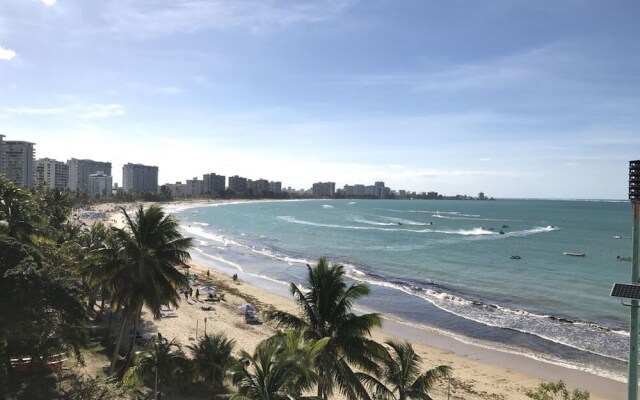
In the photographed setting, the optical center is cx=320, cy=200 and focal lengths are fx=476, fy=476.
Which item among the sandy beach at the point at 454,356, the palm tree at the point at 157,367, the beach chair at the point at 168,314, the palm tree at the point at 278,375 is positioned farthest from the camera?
the beach chair at the point at 168,314

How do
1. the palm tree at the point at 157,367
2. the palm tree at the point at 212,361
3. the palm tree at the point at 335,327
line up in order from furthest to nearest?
the palm tree at the point at 212,361 < the palm tree at the point at 157,367 < the palm tree at the point at 335,327

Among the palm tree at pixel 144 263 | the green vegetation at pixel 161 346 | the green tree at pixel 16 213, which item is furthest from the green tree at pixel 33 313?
the green tree at pixel 16 213

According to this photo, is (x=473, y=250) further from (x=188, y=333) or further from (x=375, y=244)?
(x=188, y=333)

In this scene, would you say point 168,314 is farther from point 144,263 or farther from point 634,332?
point 634,332

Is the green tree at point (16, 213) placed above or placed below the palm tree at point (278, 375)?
above

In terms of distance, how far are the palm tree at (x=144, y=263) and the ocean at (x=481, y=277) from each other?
2223 cm

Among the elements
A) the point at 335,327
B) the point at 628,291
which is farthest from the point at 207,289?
the point at 628,291

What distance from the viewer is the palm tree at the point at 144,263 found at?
54.6 ft

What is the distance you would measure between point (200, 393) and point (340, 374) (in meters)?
7.67

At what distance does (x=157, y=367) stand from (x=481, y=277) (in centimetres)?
4393

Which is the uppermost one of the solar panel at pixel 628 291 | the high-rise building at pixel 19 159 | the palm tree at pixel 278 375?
the high-rise building at pixel 19 159

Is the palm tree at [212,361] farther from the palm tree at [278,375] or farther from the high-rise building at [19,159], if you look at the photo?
the high-rise building at [19,159]

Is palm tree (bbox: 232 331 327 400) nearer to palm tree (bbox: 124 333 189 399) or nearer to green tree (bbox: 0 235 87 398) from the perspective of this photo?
green tree (bbox: 0 235 87 398)

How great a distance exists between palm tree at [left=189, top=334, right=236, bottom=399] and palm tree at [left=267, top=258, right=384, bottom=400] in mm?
4349
